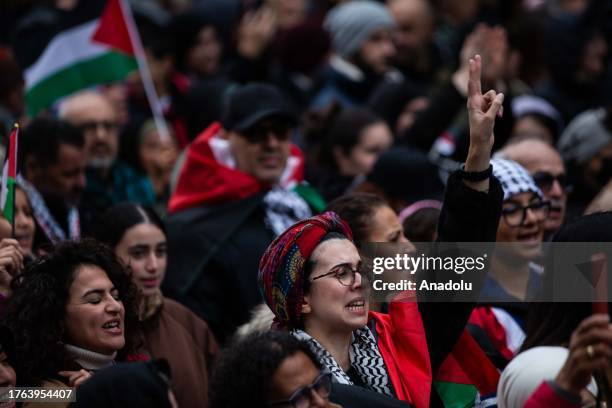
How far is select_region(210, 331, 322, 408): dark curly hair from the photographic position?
4.16m

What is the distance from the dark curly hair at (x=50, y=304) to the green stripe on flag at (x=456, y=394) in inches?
50.9

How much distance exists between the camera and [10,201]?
587 centimetres

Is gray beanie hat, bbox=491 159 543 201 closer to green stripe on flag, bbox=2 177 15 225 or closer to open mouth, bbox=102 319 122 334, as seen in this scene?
open mouth, bbox=102 319 122 334

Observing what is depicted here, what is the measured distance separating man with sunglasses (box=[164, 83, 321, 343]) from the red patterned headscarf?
177cm

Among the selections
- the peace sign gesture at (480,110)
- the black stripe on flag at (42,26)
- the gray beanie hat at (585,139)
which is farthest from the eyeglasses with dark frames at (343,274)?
the black stripe on flag at (42,26)

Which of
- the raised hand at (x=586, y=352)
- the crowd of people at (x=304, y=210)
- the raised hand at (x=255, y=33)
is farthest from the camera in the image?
the raised hand at (x=255, y=33)

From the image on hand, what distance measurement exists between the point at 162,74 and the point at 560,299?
6.87m

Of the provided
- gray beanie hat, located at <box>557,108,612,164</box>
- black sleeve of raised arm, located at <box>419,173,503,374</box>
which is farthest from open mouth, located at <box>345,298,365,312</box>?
gray beanie hat, located at <box>557,108,612,164</box>

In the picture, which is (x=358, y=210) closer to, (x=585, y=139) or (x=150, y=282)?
(x=150, y=282)

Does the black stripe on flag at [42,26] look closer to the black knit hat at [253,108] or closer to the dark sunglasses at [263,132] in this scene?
the black knit hat at [253,108]

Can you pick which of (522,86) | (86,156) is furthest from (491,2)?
(86,156)

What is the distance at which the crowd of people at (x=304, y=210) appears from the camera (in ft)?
15.0

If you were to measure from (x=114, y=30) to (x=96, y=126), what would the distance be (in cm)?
77

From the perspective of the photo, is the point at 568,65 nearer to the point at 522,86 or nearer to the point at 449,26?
the point at 522,86
